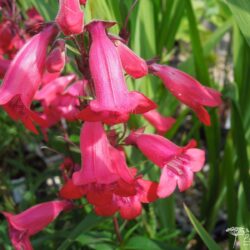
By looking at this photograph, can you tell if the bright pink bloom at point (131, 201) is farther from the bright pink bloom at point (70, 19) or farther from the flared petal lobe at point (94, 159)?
the bright pink bloom at point (70, 19)

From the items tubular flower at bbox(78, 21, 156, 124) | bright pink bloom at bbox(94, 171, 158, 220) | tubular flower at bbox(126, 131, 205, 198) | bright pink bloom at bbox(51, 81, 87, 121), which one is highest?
tubular flower at bbox(78, 21, 156, 124)

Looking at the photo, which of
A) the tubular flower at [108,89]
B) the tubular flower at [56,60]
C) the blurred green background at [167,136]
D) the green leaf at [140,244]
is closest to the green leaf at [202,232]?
the blurred green background at [167,136]

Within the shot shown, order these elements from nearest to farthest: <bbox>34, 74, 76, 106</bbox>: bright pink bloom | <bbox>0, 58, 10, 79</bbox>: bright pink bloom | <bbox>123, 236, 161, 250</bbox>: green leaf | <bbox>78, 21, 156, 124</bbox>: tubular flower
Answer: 1. <bbox>78, 21, 156, 124</bbox>: tubular flower
2. <bbox>0, 58, 10, 79</bbox>: bright pink bloom
3. <bbox>123, 236, 161, 250</bbox>: green leaf
4. <bbox>34, 74, 76, 106</bbox>: bright pink bloom

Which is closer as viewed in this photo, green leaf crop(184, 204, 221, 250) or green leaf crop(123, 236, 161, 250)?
green leaf crop(184, 204, 221, 250)

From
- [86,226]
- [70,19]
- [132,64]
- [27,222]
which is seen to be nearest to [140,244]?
[86,226]

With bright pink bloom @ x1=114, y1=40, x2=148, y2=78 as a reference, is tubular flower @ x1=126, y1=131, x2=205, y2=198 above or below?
below

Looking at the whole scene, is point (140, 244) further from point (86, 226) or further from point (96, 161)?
point (96, 161)

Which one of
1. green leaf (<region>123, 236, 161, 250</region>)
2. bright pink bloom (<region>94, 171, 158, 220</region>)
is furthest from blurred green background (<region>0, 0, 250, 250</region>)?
bright pink bloom (<region>94, 171, 158, 220</region>)

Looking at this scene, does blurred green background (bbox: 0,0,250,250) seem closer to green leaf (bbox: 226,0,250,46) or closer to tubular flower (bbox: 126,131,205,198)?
green leaf (bbox: 226,0,250,46)

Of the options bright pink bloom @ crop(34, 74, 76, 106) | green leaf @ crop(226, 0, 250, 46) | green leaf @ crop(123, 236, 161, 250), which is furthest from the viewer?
bright pink bloom @ crop(34, 74, 76, 106)
